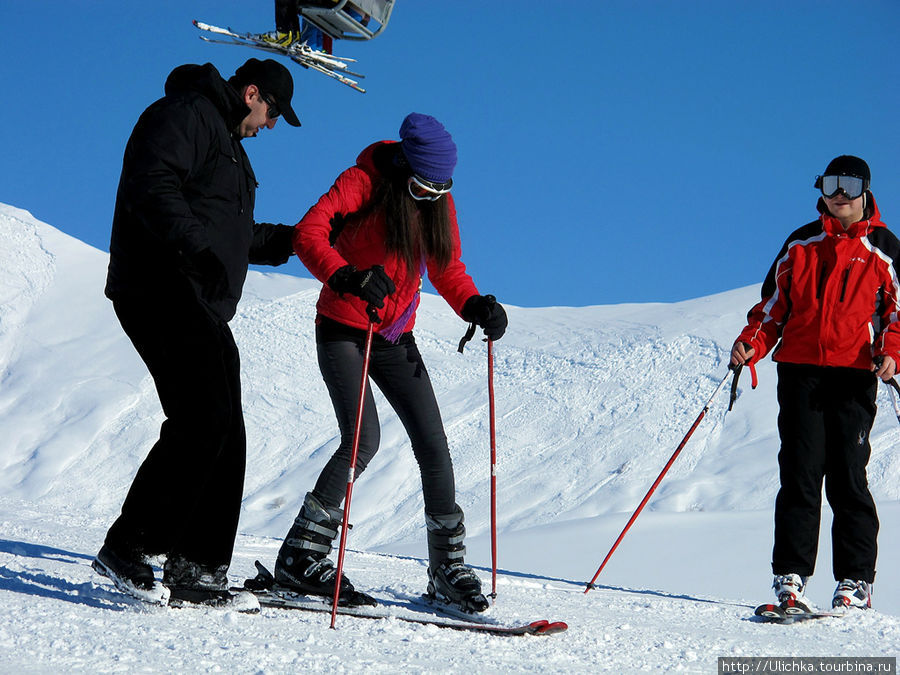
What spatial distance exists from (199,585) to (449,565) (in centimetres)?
102

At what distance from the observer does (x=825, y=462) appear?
4.62 m

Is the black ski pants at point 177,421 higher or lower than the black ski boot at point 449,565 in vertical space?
higher

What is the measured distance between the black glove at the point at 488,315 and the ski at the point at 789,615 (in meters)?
1.62

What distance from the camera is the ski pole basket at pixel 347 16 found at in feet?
37.9

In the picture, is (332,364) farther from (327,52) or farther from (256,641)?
(327,52)

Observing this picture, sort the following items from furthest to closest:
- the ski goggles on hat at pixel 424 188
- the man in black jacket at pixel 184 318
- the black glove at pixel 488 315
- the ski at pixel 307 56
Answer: the ski at pixel 307 56
the black glove at pixel 488 315
the ski goggles on hat at pixel 424 188
the man in black jacket at pixel 184 318

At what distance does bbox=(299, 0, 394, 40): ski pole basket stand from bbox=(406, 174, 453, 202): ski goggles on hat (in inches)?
324

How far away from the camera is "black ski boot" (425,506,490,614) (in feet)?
12.7

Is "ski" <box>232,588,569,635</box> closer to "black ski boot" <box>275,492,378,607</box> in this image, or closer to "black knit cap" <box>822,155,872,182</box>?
"black ski boot" <box>275,492,378,607</box>

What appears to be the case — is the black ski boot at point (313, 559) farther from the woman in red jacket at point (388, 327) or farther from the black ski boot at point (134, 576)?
the black ski boot at point (134, 576)

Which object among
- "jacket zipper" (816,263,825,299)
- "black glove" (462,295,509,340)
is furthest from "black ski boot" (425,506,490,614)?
"jacket zipper" (816,263,825,299)

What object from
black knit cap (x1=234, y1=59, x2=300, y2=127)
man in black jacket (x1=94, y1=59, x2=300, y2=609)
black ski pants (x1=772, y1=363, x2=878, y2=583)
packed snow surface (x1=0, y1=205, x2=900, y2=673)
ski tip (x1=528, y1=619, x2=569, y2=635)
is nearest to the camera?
packed snow surface (x1=0, y1=205, x2=900, y2=673)

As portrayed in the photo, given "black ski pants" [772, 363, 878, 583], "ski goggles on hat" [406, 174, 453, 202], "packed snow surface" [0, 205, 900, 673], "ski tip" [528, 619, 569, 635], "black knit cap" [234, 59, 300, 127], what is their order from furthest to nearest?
"black ski pants" [772, 363, 878, 583]
"ski goggles on hat" [406, 174, 453, 202]
"black knit cap" [234, 59, 300, 127]
"ski tip" [528, 619, 569, 635]
"packed snow surface" [0, 205, 900, 673]

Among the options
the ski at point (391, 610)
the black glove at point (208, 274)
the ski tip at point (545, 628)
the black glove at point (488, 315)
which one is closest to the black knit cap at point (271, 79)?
the black glove at point (208, 274)
